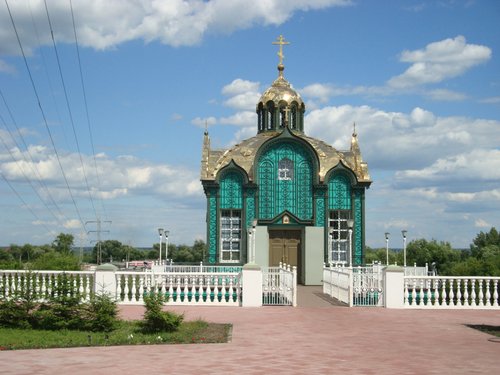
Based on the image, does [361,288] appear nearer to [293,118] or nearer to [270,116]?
[293,118]

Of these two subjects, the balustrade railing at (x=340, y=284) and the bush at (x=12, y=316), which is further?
the balustrade railing at (x=340, y=284)

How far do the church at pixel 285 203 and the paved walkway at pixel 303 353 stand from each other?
606 inches

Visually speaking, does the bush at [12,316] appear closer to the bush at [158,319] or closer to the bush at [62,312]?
the bush at [62,312]

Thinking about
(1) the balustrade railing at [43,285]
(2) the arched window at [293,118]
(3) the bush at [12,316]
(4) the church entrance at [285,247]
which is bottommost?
(3) the bush at [12,316]

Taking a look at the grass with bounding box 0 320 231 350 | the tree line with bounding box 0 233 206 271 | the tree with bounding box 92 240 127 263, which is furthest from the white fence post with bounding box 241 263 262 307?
the tree with bounding box 92 240 127 263

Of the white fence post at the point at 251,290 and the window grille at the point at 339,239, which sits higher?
the window grille at the point at 339,239

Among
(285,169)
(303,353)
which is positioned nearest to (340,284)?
(303,353)

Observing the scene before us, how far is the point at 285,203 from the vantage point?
3222 cm

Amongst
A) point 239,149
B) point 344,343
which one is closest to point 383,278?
point 344,343

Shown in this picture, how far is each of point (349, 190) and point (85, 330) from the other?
2055cm

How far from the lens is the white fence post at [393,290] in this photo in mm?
19984

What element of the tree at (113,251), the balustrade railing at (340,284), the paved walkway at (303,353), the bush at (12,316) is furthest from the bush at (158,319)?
the tree at (113,251)

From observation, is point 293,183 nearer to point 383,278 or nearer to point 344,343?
point 383,278

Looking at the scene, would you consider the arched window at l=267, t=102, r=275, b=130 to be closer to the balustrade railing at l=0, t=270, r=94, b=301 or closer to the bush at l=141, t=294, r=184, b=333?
the balustrade railing at l=0, t=270, r=94, b=301
